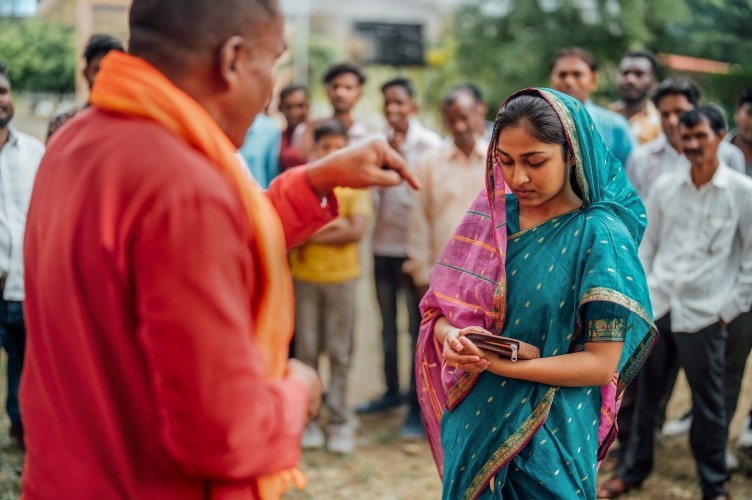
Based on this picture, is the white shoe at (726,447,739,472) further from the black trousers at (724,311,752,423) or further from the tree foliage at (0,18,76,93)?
the tree foliage at (0,18,76,93)

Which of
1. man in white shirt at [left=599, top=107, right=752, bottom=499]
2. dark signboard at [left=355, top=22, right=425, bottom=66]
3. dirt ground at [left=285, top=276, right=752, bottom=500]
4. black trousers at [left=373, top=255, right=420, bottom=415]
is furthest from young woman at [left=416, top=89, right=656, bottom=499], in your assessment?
dark signboard at [left=355, top=22, right=425, bottom=66]

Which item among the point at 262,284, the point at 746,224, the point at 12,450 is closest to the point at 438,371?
the point at 262,284

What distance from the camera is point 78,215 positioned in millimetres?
1337

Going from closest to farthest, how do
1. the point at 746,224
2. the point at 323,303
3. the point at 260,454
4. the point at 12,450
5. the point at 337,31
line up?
the point at 260,454 < the point at 746,224 < the point at 12,450 < the point at 323,303 < the point at 337,31

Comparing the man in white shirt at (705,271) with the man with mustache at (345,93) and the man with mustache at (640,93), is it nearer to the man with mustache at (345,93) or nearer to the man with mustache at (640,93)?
the man with mustache at (640,93)

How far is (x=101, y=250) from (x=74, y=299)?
0.10 m

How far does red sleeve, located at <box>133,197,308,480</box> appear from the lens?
1.26 m

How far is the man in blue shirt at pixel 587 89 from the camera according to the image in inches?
207

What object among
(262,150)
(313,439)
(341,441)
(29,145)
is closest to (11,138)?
(29,145)

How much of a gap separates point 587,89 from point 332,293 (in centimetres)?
219

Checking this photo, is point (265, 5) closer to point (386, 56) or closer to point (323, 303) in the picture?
point (323, 303)

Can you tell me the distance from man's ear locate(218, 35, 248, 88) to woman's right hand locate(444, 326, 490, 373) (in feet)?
3.97

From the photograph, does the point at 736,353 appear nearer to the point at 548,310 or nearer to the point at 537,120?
the point at 548,310

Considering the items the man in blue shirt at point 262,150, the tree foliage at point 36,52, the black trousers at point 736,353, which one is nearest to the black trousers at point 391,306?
the man in blue shirt at point 262,150
